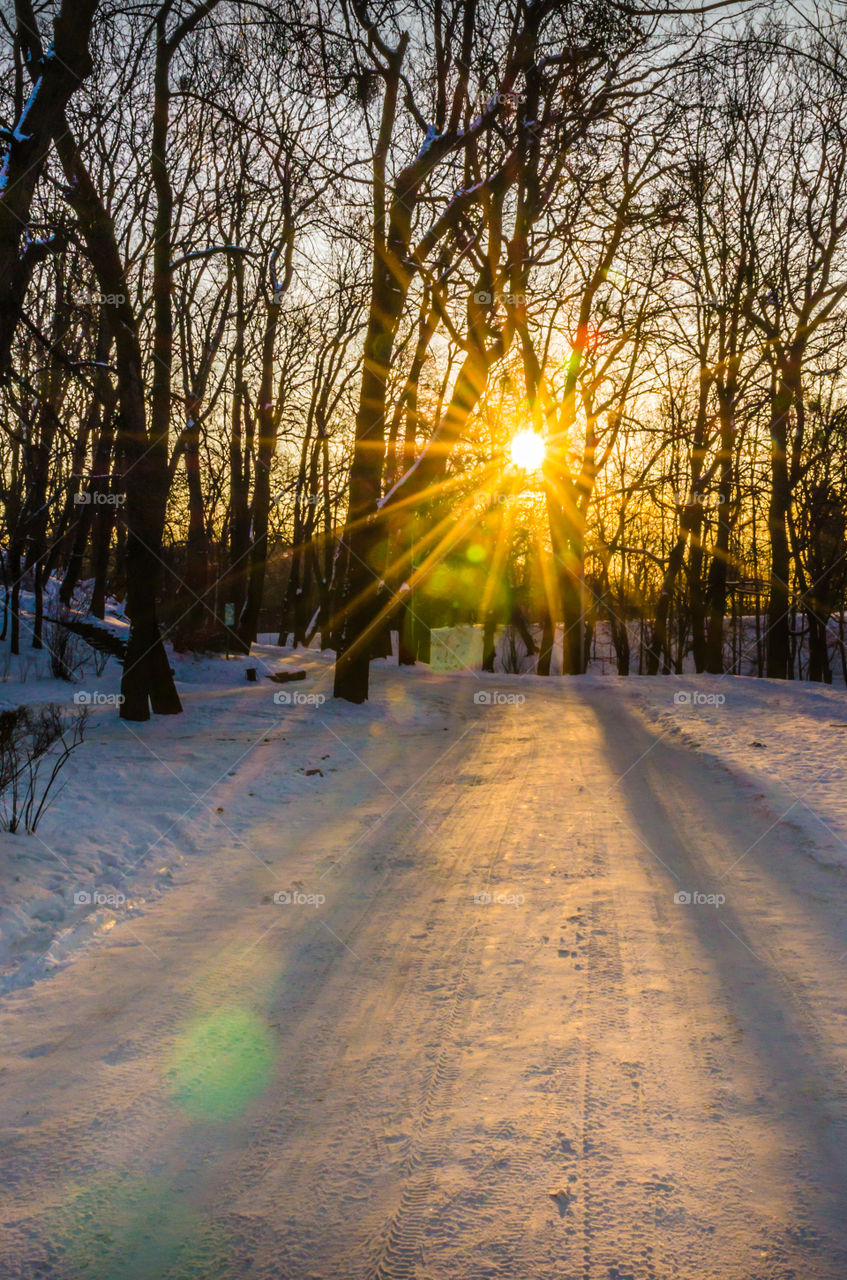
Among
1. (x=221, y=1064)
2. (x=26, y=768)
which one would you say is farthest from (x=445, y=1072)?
(x=26, y=768)

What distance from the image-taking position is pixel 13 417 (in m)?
22.7

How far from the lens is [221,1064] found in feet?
11.7

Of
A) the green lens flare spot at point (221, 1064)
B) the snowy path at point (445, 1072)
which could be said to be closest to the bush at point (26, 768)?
the snowy path at point (445, 1072)

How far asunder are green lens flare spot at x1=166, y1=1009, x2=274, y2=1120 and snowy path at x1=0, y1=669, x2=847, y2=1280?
0.01 metres

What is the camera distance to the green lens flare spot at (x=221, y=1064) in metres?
3.32

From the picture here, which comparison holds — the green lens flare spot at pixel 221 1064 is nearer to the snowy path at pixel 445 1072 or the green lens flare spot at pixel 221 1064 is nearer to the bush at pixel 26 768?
the snowy path at pixel 445 1072

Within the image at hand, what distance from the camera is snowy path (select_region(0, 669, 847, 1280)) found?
2.62 meters

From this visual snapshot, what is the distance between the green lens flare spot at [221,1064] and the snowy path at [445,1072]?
13 millimetres

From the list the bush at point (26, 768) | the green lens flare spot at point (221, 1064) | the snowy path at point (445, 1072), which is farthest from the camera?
the bush at point (26, 768)

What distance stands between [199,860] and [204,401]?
16406 millimetres

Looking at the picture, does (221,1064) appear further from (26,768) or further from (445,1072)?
(26,768)

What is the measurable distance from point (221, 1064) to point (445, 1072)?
91 centimetres

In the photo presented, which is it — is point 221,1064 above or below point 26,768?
below

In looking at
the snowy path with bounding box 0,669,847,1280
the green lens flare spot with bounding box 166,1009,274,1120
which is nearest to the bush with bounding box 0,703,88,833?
the snowy path with bounding box 0,669,847,1280
